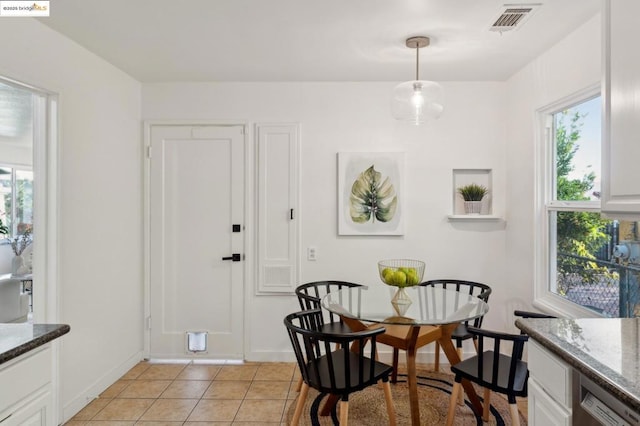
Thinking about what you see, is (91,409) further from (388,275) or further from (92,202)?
(388,275)

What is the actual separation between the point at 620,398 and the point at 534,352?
0.48 meters

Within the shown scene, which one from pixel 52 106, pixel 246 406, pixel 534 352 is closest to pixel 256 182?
pixel 52 106

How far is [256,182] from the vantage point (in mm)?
3314

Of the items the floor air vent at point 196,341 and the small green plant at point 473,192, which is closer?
the small green plant at point 473,192

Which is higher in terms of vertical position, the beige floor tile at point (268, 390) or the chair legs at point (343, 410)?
the chair legs at point (343, 410)

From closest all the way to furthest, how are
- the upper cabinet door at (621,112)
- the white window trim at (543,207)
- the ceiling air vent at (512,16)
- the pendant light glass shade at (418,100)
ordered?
the upper cabinet door at (621,112) < the ceiling air vent at (512,16) < the pendant light glass shade at (418,100) < the white window trim at (543,207)

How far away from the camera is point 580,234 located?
243 centimetres

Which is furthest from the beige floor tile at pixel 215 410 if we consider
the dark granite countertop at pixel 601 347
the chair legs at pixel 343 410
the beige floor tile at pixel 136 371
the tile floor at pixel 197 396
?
the dark granite countertop at pixel 601 347

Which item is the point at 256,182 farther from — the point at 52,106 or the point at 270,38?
the point at 52,106

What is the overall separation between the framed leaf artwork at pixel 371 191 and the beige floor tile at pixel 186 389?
171 centimetres

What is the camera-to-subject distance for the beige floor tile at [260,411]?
243 cm

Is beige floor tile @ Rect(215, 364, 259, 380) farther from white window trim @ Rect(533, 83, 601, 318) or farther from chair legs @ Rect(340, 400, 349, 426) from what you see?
white window trim @ Rect(533, 83, 601, 318)

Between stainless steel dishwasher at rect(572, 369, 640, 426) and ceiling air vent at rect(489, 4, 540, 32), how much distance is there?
1.92m

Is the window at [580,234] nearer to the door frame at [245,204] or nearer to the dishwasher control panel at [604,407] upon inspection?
the dishwasher control panel at [604,407]
